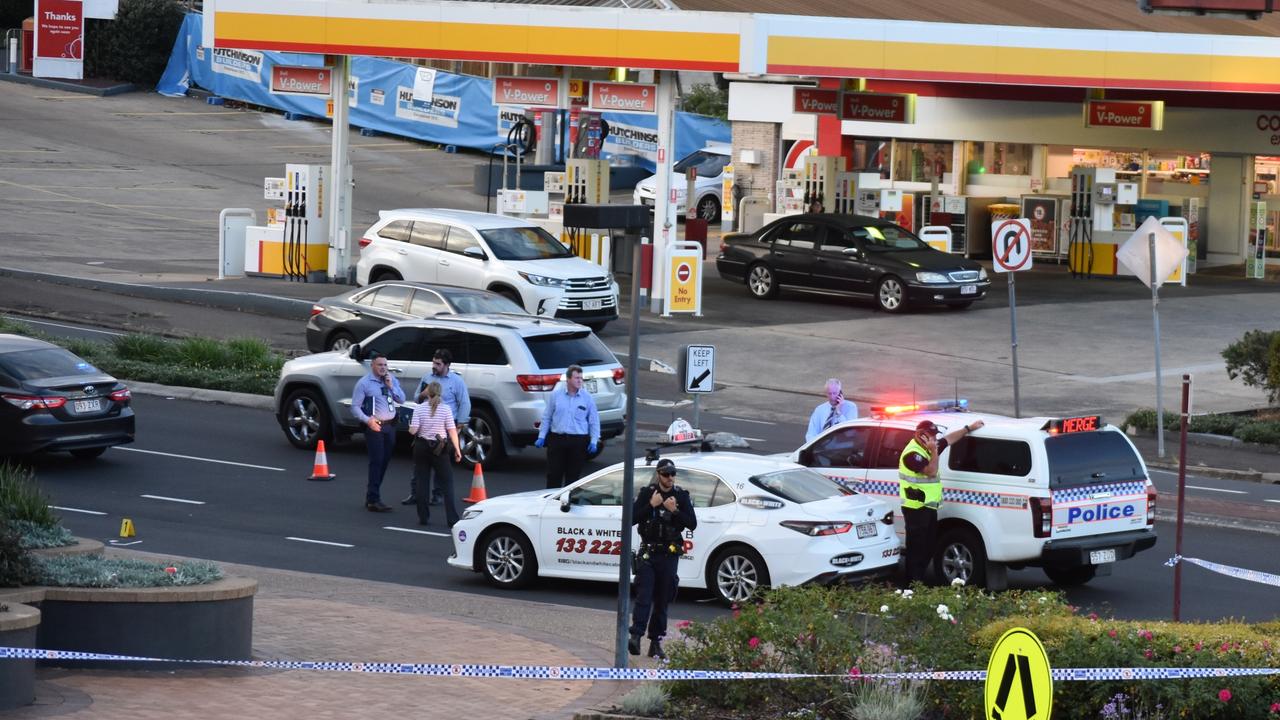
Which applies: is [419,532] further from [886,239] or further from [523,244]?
[886,239]

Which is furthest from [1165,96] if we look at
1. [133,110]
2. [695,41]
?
[133,110]

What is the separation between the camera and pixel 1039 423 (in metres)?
16.1

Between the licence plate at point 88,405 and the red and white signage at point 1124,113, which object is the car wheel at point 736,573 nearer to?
the licence plate at point 88,405

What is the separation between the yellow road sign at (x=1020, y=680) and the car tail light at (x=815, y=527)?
7.42 m

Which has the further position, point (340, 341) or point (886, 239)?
point (886, 239)

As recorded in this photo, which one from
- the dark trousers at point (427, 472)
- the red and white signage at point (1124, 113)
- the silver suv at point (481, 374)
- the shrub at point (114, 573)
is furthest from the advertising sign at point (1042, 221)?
the shrub at point (114, 573)

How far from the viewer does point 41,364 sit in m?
20.4

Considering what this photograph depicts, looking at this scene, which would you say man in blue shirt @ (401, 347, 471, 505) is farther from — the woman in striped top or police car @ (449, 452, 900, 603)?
police car @ (449, 452, 900, 603)

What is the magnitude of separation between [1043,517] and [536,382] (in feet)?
22.7

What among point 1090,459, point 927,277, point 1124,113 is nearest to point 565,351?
point 1090,459

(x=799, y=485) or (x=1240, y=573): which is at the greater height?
(x=799, y=485)

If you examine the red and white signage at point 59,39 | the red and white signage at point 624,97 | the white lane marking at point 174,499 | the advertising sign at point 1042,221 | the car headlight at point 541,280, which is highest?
the red and white signage at point 59,39

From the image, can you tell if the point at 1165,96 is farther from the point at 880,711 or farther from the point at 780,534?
the point at 880,711

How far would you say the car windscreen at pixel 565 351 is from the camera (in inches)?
835
